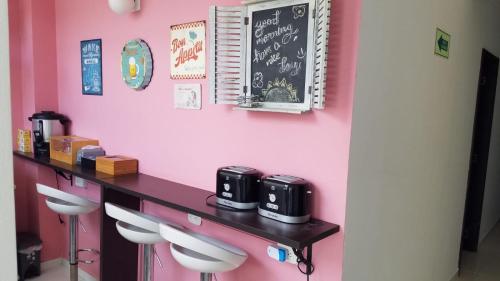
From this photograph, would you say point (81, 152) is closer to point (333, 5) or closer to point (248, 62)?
point (248, 62)

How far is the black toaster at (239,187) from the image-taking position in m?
1.84

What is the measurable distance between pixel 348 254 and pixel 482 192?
2959 mm

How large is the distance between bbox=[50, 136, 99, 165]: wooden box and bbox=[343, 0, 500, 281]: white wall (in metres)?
2.18

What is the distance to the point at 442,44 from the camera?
252 cm

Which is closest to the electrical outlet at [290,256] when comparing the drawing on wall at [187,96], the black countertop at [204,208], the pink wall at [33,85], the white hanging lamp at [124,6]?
the black countertop at [204,208]

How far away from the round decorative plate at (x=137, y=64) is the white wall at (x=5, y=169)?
203 cm

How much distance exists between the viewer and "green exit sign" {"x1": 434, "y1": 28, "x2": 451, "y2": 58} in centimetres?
244

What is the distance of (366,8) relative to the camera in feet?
5.30

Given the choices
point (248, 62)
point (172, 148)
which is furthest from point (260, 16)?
point (172, 148)

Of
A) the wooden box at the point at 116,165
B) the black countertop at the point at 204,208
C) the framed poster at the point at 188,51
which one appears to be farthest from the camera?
the wooden box at the point at 116,165

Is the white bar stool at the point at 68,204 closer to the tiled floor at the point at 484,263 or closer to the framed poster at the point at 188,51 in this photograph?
the framed poster at the point at 188,51

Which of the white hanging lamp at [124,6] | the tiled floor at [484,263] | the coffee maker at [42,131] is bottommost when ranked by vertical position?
the tiled floor at [484,263]

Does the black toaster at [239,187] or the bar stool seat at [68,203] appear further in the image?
the bar stool seat at [68,203]

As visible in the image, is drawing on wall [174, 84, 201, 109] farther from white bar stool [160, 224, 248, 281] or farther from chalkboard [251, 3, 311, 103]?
white bar stool [160, 224, 248, 281]
